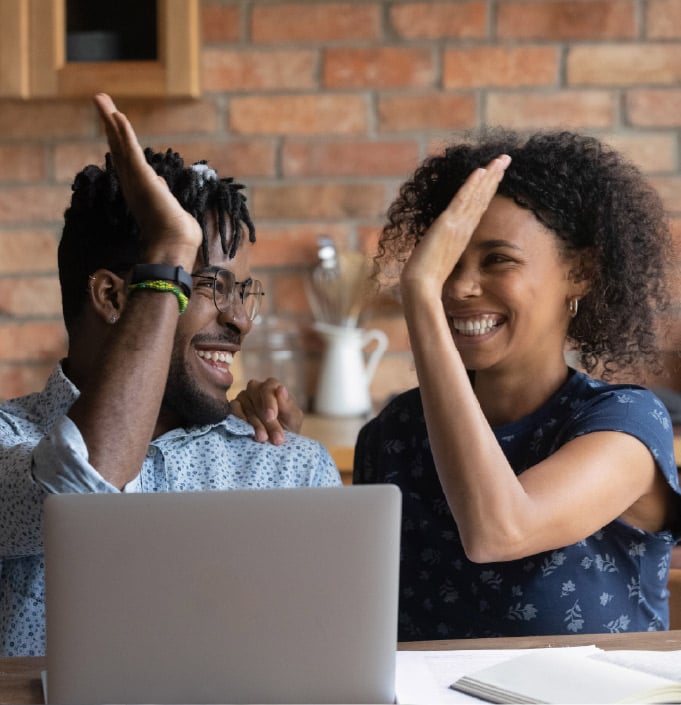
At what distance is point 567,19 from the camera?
2514 mm

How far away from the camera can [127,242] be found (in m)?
1.47

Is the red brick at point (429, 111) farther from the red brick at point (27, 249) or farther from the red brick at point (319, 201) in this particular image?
the red brick at point (27, 249)

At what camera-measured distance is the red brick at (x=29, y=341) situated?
2.57 metres

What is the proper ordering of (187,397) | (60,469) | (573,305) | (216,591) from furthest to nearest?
(573,305), (187,397), (60,469), (216,591)

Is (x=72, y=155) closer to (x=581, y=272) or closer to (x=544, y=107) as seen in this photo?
(x=544, y=107)

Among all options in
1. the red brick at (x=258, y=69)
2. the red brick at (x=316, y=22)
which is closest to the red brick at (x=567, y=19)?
the red brick at (x=316, y=22)

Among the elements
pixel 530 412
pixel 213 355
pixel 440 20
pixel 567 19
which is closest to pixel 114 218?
pixel 213 355

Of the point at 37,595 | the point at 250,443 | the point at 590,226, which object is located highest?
the point at 590,226

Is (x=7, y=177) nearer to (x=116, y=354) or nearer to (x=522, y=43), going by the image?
(x=522, y=43)

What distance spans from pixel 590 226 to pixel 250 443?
1.86ft

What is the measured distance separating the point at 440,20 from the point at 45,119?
3.09ft

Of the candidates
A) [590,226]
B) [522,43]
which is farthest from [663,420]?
[522,43]

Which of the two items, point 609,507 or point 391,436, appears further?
point 391,436

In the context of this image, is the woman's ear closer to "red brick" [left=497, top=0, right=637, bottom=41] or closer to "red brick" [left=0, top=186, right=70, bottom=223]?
"red brick" [left=497, top=0, right=637, bottom=41]
